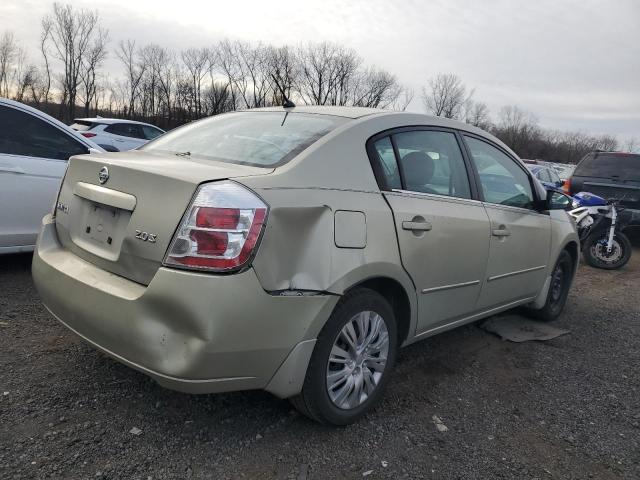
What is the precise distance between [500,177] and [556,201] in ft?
2.56

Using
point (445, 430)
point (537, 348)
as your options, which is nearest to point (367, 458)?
point (445, 430)

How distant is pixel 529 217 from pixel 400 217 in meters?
1.75

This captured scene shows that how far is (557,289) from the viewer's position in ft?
16.1

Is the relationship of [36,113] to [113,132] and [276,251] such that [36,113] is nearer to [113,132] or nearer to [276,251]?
[276,251]

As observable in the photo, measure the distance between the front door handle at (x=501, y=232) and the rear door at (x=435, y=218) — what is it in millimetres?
112

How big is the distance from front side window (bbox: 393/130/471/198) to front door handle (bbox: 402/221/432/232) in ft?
0.70

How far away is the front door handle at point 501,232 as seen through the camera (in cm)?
352

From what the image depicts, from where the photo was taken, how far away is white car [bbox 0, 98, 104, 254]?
14.4 ft

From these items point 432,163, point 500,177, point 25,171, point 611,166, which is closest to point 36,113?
point 25,171

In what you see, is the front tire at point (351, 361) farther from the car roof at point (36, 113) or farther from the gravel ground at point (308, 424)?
the car roof at point (36, 113)

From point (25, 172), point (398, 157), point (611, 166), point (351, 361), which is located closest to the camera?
point (351, 361)

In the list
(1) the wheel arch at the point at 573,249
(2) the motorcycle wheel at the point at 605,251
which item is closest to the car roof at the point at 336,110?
(1) the wheel arch at the point at 573,249

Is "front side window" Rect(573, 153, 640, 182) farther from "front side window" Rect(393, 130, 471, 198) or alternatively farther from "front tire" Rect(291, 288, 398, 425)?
"front tire" Rect(291, 288, 398, 425)

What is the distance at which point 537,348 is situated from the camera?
4.14 metres
